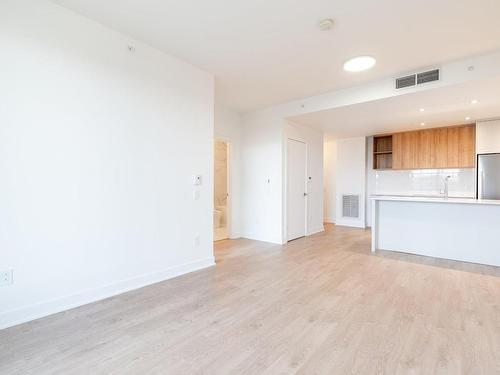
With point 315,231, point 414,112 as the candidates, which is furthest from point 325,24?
point 315,231

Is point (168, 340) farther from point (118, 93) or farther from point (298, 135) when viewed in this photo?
point (298, 135)

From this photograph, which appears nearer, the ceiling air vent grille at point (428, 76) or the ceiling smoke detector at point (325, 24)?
the ceiling smoke detector at point (325, 24)

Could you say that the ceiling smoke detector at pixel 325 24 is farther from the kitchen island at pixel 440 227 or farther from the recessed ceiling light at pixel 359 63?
the kitchen island at pixel 440 227

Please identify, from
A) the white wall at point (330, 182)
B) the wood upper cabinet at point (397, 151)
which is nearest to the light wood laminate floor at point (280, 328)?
the wood upper cabinet at point (397, 151)

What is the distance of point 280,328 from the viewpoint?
220 cm

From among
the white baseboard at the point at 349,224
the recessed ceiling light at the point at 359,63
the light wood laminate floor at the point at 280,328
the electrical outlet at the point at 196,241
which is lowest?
the light wood laminate floor at the point at 280,328

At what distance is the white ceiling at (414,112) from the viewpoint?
3.68 meters

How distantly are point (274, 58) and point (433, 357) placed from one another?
3.38 m

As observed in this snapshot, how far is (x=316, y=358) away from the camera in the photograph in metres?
1.83

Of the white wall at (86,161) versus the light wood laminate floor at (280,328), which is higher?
the white wall at (86,161)

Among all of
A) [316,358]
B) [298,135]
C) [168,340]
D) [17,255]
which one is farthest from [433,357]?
[298,135]

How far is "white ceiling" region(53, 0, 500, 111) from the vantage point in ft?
7.97

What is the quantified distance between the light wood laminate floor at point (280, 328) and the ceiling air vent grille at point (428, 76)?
2596mm

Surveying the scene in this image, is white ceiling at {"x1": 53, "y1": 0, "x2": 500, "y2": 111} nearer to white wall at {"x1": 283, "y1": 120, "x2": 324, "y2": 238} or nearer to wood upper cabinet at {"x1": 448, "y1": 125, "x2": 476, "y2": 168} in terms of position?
white wall at {"x1": 283, "y1": 120, "x2": 324, "y2": 238}
